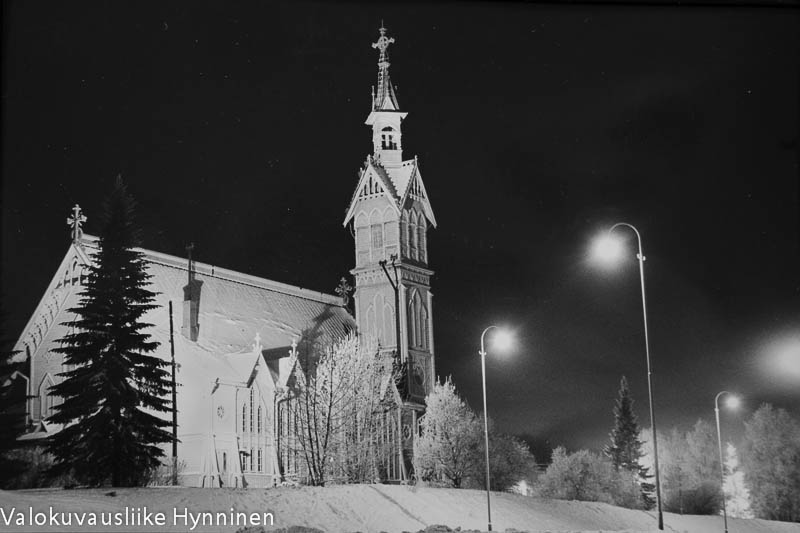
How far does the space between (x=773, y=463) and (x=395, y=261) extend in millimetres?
12351

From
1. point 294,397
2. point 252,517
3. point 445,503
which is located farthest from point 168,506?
point 294,397

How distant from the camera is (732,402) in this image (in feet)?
82.5

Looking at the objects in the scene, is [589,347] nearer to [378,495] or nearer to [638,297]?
[638,297]

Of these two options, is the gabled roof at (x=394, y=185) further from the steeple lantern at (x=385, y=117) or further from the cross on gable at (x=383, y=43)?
the cross on gable at (x=383, y=43)

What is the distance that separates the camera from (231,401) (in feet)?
89.1

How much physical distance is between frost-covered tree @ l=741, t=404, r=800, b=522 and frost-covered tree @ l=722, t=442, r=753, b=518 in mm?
544

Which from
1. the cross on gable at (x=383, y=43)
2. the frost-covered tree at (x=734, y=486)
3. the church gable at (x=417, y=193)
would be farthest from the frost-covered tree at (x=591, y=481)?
the cross on gable at (x=383, y=43)

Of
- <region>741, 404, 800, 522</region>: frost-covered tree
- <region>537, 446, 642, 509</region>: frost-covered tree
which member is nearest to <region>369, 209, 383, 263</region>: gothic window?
<region>537, 446, 642, 509</region>: frost-covered tree

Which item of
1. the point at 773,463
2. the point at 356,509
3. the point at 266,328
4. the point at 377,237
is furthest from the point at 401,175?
the point at 773,463

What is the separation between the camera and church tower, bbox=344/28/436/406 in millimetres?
28203

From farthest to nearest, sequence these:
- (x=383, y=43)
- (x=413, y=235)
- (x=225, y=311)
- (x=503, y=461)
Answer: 1. (x=503, y=461)
2. (x=413, y=235)
3. (x=225, y=311)
4. (x=383, y=43)

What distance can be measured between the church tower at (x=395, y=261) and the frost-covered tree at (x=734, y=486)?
935 centimetres

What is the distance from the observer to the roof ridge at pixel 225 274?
23.2 m

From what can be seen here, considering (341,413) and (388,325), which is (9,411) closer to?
(341,413)
